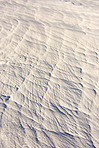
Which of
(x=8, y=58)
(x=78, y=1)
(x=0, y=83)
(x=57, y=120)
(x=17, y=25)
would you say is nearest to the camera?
(x=57, y=120)

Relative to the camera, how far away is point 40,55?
289 centimetres

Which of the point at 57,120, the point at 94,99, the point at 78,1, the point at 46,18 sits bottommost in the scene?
the point at 57,120

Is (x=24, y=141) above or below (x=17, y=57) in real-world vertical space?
below

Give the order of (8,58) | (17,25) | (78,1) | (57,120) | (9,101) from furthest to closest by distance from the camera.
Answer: (78,1) < (17,25) < (8,58) < (9,101) < (57,120)

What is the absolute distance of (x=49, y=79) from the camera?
2525 mm

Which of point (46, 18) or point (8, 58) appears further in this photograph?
point (46, 18)

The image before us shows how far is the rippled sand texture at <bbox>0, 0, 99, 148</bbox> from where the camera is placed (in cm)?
203

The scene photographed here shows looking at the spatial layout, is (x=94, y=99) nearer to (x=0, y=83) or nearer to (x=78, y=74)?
(x=78, y=74)

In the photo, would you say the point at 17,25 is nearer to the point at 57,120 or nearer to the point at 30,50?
the point at 30,50

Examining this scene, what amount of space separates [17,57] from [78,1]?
114 inches

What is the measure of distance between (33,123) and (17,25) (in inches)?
88.1

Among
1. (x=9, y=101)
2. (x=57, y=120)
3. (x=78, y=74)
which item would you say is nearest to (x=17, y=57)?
(x=9, y=101)

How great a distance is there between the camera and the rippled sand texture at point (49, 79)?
6.67 feet

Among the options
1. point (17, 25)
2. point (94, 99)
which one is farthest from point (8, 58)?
point (94, 99)
